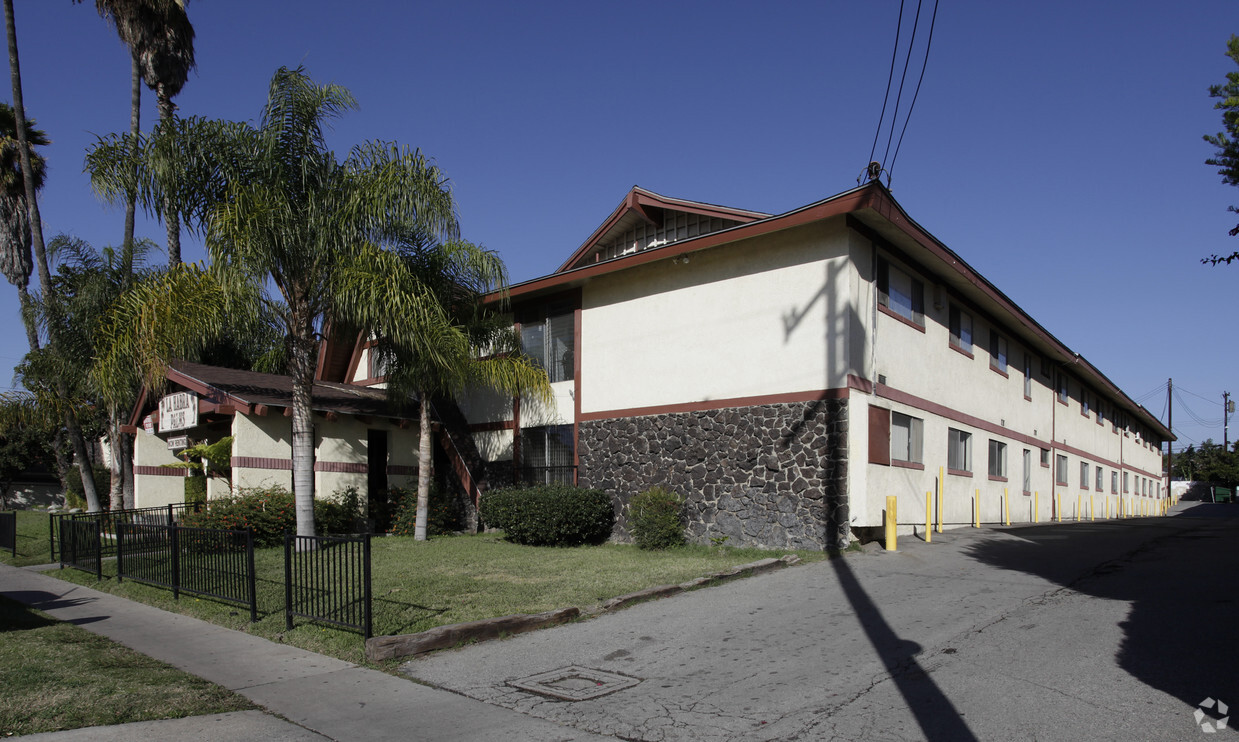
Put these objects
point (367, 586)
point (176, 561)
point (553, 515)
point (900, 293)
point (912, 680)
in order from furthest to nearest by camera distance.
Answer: point (900, 293)
point (553, 515)
point (176, 561)
point (367, 586)
point (912, 680)

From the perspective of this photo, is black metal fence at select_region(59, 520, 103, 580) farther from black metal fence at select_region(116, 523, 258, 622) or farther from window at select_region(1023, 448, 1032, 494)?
window at select_region(1023, 448, 1032, 494)

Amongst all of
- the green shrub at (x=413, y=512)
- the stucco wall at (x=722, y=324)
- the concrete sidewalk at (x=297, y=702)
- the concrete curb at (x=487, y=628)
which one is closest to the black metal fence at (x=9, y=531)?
the green shrub at (x=413, y=512)

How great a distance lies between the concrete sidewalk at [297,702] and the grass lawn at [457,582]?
37cm

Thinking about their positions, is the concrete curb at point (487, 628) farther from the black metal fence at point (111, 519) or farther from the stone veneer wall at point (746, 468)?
the black metal fence at point (111, 519)

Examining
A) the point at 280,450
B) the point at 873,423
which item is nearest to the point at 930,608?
the point at 873,423

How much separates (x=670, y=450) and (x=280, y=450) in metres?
8.45

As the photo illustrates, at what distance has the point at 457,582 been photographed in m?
11.8

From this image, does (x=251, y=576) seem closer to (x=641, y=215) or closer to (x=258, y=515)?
(x=258, y=515)

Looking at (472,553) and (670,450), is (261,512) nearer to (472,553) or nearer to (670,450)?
(472,553)

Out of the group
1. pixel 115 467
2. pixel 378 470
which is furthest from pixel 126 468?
pixel 378 470

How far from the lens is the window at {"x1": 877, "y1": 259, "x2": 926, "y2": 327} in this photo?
51.3ft

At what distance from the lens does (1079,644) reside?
738 cm

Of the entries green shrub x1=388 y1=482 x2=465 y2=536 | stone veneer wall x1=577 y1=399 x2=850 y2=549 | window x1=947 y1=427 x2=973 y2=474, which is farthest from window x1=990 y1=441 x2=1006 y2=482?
green shrub x1=388 y1=482 x2=465 y2=536

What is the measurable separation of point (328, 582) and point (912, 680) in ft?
19.6
